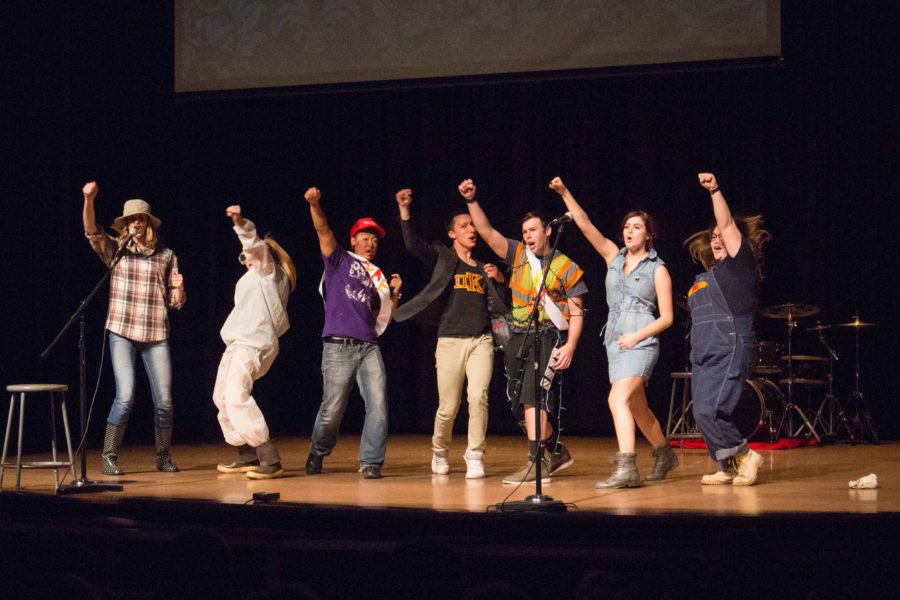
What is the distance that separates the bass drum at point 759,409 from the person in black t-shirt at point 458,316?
2.78 metres

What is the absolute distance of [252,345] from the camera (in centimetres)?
636

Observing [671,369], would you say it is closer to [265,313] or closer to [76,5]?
Result: [265,313]

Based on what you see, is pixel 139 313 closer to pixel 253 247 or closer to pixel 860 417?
pixel 253 247

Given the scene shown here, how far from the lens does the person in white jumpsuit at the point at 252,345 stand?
621cm

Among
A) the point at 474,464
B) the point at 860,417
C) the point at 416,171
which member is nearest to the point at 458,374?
the point at 474,464

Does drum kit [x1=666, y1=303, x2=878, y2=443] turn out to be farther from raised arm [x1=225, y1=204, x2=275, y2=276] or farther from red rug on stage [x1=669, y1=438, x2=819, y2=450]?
raised arm [x1=225, y1=204, x2=275, y2=276]

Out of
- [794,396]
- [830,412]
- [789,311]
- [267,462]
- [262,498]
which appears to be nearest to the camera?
[262,498]

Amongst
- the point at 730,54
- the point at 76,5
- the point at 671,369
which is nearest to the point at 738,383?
the point at 730,54

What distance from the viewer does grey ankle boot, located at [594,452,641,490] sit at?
18.2ft

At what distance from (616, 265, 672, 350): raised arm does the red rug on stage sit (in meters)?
3.02

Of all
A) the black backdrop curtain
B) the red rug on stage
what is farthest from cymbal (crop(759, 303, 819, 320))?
the red rug on stage

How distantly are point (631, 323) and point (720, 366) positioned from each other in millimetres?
566

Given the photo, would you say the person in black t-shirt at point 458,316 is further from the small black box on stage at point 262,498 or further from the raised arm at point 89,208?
the raised arm at point 89,208

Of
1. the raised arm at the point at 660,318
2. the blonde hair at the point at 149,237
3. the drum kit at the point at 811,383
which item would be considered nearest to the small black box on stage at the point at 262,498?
the raised arm at the point at 660,318
